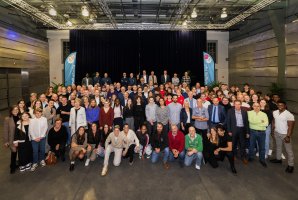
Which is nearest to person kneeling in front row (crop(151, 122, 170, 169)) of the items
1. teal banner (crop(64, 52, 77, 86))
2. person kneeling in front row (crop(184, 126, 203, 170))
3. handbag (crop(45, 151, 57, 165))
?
person kneeling in front row (crop(184, 126, 203, 170))

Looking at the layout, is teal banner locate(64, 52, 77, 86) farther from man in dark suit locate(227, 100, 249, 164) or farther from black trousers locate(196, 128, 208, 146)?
man in dark suit locate(227, 100, 249, 164)

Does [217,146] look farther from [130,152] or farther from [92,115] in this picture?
[92,115]

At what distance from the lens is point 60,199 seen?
4.26 m

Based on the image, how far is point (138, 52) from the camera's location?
17.3m

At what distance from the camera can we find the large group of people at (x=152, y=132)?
5.51 metres

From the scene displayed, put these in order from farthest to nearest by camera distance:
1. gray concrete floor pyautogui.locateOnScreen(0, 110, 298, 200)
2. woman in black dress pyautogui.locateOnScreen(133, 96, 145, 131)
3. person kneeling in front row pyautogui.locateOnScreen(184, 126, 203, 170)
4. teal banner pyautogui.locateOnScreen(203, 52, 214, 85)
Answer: teal banner pyautogui.locateOnScreen(203, 52, 214, 85) → woman in black dress pyautogui.locateOnScreen(133, 96, 145, 131) → person kneeling in front row pyautogui.locateOnScreen(184, 126, 203, 170) → gray concrete floor pyautogui.locateOnScreen(0, 110, 298, 200)

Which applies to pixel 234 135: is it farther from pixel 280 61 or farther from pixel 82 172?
pixel 280 61

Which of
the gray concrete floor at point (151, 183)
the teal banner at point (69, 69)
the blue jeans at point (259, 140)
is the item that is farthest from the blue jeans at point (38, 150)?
the teal banner at point (69, 69)

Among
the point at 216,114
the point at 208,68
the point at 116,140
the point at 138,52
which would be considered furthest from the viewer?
the point at 138,52

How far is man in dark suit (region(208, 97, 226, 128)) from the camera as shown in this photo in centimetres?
630

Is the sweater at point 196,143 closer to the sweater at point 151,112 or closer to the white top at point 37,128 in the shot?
the sweater at point 151,112

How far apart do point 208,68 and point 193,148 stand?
10123mm

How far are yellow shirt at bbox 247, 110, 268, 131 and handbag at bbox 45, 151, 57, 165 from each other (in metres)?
5.08

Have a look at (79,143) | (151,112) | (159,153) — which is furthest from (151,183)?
(151,112)
